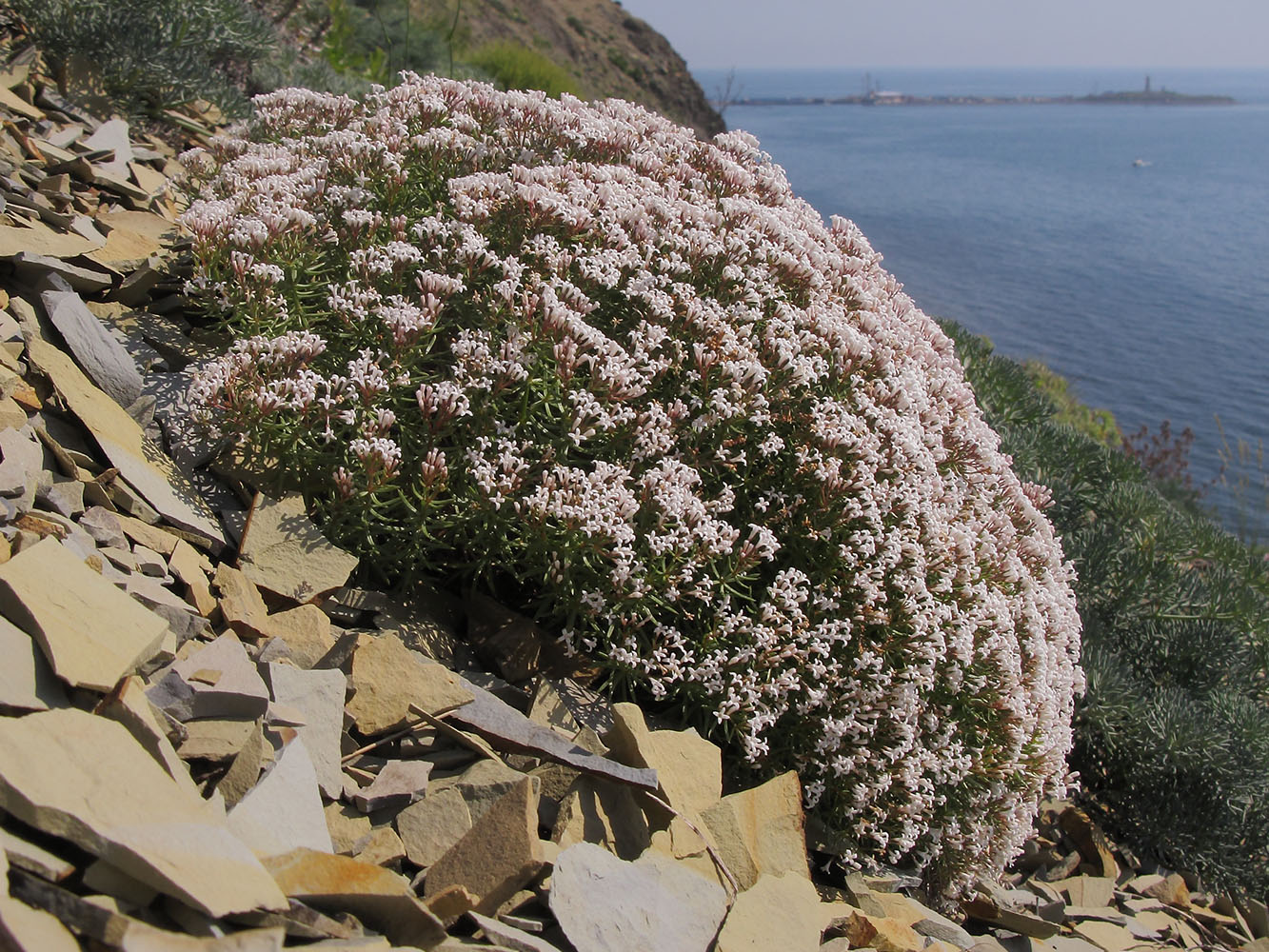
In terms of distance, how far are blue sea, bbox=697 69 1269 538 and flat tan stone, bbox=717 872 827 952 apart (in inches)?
390

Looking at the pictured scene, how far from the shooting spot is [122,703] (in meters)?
2.75

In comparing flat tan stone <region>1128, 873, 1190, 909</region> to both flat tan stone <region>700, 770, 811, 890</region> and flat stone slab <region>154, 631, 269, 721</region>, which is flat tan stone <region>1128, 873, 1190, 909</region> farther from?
flat stone slab <region>154, 631, 269, 721</region>

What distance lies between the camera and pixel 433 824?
328cm

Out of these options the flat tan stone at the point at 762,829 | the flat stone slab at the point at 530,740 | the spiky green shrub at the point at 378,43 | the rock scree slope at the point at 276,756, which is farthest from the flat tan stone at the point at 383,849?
the spiky green shrub at the point at 378,43

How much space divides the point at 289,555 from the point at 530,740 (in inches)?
50.5

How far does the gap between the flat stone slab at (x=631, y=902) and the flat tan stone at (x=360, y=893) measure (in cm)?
46

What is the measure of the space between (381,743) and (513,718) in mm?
515

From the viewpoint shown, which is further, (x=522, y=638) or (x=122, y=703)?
(x=522, y=638)

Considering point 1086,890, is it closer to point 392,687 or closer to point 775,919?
point 775,919

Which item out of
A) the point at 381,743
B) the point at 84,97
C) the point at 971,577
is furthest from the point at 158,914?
the point at 84,97

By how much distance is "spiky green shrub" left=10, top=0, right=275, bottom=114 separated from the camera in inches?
286

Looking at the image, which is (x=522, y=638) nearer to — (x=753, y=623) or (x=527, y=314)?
(x=753, y=623)

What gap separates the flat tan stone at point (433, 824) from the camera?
10.5 feet

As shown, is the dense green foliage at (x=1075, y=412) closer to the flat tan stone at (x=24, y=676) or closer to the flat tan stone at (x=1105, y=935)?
the flat tan stone at (x=1105, y=935)
